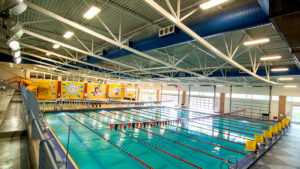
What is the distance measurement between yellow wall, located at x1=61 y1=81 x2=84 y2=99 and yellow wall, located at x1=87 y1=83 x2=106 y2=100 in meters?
1.18

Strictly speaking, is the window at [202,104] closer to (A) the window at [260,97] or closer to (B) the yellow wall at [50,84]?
(A) the window at [260,97]

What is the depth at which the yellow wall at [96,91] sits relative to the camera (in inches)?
1018

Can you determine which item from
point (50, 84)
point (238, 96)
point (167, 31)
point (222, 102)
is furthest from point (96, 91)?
point (167, 31)

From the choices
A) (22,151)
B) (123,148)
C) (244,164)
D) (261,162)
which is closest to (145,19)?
(22,151)

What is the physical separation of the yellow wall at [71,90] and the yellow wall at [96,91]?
118 centimetres

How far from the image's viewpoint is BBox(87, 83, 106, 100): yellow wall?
25.9 meters

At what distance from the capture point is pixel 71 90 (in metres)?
24.2

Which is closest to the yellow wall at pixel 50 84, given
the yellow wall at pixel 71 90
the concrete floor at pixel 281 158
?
the yellow wall at pixel 71 90

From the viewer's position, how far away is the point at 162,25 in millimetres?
5832

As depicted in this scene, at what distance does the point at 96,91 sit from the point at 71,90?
13.6ft

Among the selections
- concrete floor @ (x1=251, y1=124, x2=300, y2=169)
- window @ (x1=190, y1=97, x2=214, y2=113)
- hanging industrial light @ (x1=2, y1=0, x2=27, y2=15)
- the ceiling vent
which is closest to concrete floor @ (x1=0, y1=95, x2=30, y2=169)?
hanging industrial light @ (x1=2, y1=0, x2=27, y2=15)

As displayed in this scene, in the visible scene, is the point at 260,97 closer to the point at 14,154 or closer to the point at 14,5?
the point at 14,154


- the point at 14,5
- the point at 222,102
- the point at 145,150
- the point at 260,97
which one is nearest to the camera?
the point at 14,5

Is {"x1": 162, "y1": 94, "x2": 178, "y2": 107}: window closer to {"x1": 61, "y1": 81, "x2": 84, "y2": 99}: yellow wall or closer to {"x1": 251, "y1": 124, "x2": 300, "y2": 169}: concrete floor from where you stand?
{"x1": 61, "y1": 81, "x2": 84, "y2": 99}: yellow wall
